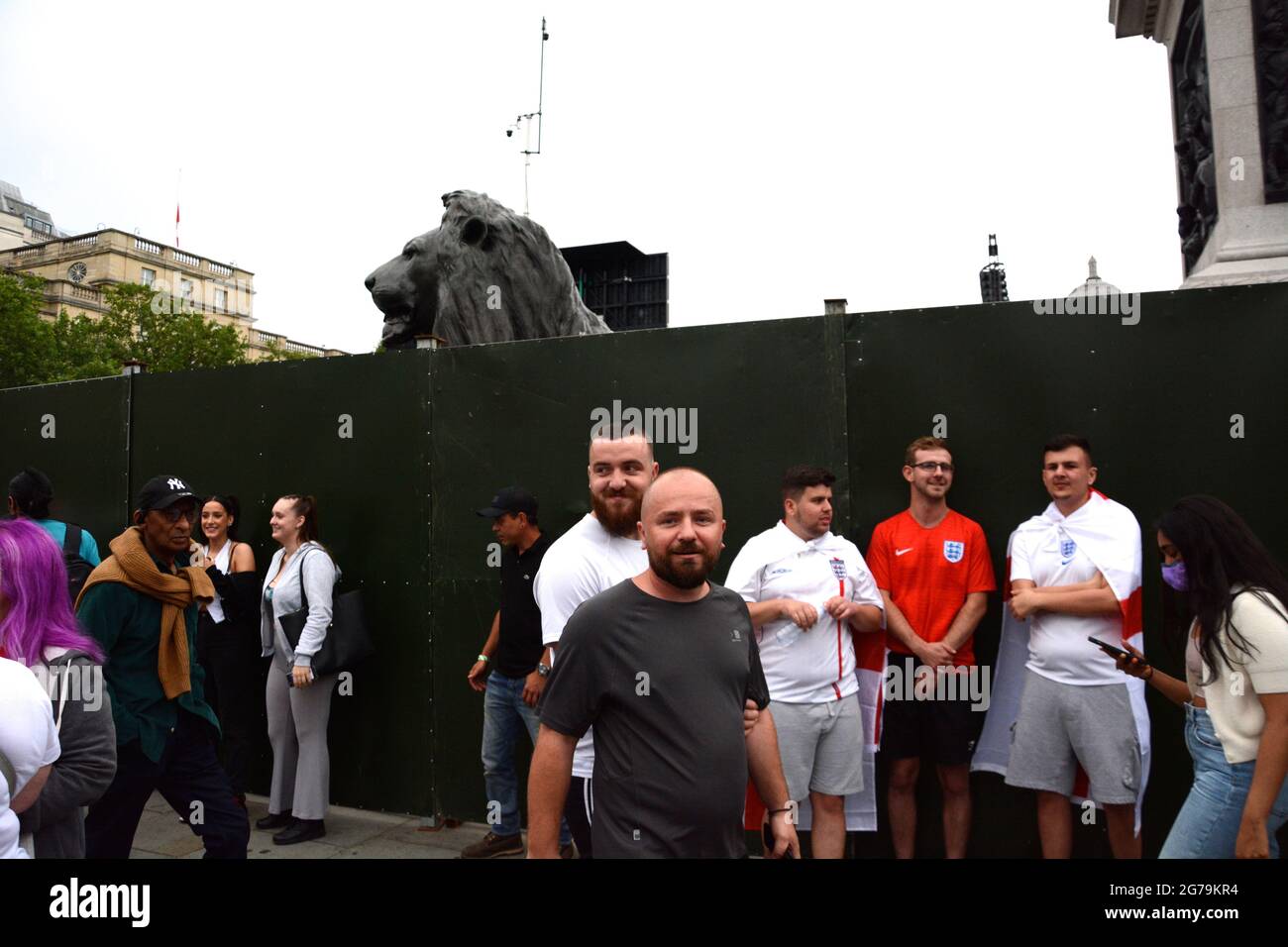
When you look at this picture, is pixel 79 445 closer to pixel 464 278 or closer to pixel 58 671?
pixel 464 278

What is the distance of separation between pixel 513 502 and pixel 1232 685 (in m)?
3.59

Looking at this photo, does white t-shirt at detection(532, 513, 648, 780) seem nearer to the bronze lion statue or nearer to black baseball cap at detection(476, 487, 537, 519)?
black baseball cap at detection(476, 487, 537, 519)

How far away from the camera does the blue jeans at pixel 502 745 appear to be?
5.22 metres

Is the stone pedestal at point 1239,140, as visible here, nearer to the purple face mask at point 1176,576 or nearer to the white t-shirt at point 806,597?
the purple face mask at point 1176,576

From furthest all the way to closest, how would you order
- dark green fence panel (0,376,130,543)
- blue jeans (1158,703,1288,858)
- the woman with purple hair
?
1. dark green fence panel (0,376,130,543)
2. blue jeans (1158,703,1288,858)
3. the woman with purple hair

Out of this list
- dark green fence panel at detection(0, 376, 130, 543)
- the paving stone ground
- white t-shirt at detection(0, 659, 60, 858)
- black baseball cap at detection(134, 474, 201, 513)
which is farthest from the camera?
dark green fence panel at detection(0, 376, 130, 543)

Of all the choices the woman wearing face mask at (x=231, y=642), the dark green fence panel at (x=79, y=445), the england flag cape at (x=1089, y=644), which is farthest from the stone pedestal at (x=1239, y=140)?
the dark green fence panel at (x=79, y=445)

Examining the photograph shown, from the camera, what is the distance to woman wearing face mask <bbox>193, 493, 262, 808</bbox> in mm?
6027

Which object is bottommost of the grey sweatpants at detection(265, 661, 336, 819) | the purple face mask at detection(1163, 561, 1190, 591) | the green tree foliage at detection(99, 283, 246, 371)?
the grey sweatpants at detection(265, 661, 336, 819)

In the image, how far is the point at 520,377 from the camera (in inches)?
227

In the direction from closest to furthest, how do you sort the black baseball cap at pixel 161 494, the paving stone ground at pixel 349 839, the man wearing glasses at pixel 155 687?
the man wearing glasses at pixel 155 687
the black baseball cap at pixel 161 494
the paving stone ground at pixel 349 839

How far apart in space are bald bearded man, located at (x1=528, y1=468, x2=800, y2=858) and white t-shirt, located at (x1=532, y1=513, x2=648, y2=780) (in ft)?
3.16

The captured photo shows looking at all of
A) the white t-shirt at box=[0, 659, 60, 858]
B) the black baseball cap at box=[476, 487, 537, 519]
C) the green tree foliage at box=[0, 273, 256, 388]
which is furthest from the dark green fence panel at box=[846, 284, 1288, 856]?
the green tree foliage at box=[0, 273, 256, 388]

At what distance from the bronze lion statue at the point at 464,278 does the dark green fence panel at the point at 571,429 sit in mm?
1194
